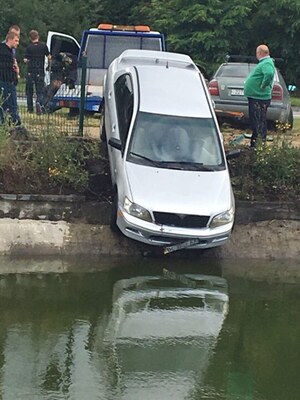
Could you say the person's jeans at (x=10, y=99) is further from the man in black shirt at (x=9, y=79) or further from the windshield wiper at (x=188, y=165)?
the windshield wiper at (x=188, y=165)

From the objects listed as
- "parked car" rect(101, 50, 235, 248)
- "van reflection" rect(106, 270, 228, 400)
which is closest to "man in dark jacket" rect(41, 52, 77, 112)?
"parked car" rect(101, 50, 235, 248)

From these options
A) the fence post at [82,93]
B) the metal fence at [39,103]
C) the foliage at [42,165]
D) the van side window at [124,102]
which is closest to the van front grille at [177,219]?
the van side window at [124,102]

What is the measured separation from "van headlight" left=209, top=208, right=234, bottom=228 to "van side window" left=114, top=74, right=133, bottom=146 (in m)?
1.87

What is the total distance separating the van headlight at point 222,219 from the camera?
9.35 metres

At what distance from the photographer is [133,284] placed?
8852 mm

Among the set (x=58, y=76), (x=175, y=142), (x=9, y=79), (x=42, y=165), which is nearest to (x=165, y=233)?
(x=175, y=142)

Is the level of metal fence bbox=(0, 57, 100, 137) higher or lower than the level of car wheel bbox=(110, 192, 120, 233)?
higher

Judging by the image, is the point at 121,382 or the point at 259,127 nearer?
the point at 121,382

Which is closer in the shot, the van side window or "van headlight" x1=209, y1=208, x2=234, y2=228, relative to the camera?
"van headlight" x1=209, y1=208, x2=234, y2=228

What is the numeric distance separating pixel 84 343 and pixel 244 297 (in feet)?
8.24

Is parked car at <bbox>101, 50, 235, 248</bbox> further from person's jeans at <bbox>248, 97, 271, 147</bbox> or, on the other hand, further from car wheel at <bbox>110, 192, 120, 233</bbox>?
person's jeans at <bbox>248, 97, 271, 147</bbox>

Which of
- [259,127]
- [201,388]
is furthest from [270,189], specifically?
[201,388]

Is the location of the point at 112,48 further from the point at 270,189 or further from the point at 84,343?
the point at 84,343

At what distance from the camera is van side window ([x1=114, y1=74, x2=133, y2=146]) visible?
1056 centimetres
